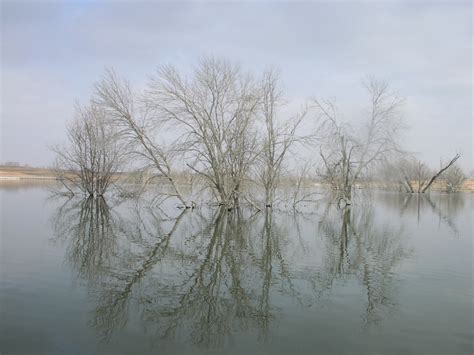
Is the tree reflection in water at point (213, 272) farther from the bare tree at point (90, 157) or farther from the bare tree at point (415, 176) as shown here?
the bare tree at point (415, 176)

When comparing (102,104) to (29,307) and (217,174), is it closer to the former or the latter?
(217,174)

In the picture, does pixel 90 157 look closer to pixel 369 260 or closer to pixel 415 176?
pixel 369 260

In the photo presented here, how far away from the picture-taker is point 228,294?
829 cm

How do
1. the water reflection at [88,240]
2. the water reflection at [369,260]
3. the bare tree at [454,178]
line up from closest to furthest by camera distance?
the water reflection at [369,260], the water reflection at [88,240], the bare tree at [454,178]

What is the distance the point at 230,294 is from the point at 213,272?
1.86 meters

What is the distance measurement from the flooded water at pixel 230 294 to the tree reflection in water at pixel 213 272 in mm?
31

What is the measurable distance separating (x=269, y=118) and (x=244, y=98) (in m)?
3.84

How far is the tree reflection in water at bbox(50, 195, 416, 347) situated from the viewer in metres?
6.81

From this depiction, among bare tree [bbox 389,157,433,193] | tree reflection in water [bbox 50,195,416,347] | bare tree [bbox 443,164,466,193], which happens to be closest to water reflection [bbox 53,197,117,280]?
tree reflection in water [bbox 50,195,416,347]

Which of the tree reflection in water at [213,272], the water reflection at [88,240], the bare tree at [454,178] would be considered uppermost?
the bare tree at [454,178]

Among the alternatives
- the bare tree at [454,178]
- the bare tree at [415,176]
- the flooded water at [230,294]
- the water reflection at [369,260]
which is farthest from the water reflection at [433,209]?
the bare tree at [454,178]

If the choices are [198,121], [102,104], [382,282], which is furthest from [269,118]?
[382,282]

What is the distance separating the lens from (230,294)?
8.29 meters

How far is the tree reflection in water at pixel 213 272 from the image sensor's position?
6809 mm
